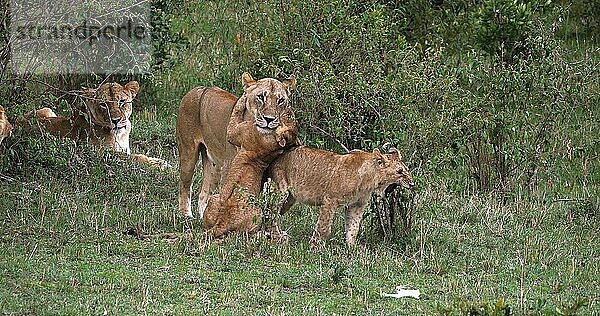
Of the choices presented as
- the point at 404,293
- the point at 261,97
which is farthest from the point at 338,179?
the point at 404,293

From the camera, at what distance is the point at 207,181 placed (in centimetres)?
1091

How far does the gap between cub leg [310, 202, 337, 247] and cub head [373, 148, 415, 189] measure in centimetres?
45

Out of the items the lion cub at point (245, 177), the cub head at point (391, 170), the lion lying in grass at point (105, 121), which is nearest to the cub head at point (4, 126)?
the lion cub at point (245, 177)

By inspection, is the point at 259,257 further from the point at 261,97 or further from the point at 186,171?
the point at 186,171

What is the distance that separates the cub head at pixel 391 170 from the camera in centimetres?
889

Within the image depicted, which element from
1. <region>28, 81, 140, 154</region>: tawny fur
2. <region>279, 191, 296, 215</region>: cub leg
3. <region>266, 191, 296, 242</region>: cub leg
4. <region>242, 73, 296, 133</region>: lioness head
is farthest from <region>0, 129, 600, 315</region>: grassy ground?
<region>242, 73, 296, 133</region>: lioness head

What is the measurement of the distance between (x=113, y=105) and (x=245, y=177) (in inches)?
134

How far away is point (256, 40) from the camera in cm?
1446

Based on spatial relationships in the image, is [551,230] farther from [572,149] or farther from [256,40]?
[256,40]

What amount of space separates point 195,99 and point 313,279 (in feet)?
10.5

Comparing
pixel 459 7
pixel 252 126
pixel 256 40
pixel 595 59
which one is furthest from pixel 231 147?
pixel 595 59

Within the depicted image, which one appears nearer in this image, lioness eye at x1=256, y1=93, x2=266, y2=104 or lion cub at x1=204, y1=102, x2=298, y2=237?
lion cub at x1=204, y1=102, x2=298, y2=237

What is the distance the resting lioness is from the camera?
31.1ft

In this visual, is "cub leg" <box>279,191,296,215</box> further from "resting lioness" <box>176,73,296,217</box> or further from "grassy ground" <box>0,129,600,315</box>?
"resting lioness" <box>176,73,296,217</box>
